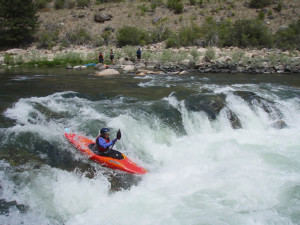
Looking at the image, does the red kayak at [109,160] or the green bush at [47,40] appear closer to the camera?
the red kayak at [109,160]

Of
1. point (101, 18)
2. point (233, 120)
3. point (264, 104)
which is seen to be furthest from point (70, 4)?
point (233, 120)

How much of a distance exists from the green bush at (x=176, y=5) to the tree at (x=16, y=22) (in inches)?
599

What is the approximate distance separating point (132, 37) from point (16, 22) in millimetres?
11256

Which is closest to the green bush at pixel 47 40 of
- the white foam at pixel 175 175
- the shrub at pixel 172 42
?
the shrub at pixel 172 42

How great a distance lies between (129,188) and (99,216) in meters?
0.95

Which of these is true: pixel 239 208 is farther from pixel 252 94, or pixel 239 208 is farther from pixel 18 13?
pixel 18 13

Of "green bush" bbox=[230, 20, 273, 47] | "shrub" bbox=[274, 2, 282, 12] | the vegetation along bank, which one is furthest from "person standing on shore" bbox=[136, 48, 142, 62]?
"shrub" bbox=[274, 2, 282, 12]

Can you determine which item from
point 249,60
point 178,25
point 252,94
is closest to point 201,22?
point 178,25

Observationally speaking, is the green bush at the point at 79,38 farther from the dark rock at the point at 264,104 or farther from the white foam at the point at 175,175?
the dark rock at the point at 264,104

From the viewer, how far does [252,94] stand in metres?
10.3

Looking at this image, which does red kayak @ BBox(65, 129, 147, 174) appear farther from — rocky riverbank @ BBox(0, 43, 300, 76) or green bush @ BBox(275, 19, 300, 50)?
green bush @ BBox(275, 19, 300, 50)

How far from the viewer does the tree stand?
2661cm

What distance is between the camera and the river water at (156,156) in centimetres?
475

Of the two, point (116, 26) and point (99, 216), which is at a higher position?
point (116, 26)
